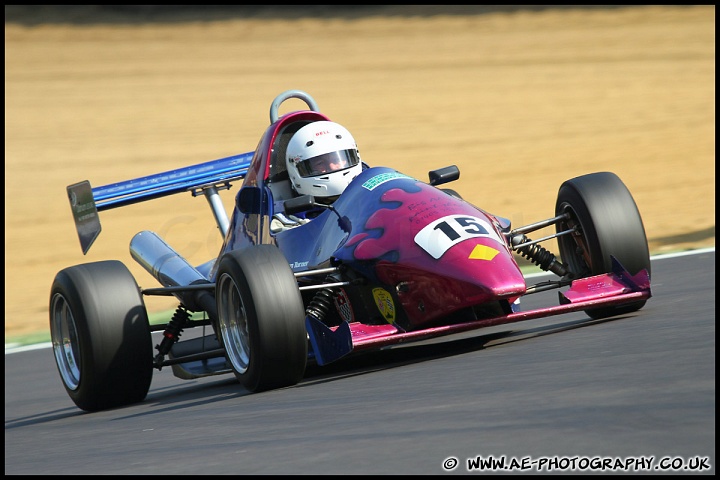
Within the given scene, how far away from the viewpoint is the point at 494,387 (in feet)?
17.7

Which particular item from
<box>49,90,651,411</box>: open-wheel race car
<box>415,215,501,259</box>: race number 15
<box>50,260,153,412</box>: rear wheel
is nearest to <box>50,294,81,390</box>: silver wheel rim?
<box>49,90,651,411</box>: open-wheel race car

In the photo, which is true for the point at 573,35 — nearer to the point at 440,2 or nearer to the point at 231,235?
the point at 440,2

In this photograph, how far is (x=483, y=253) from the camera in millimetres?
6418

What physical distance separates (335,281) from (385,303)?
32 cm

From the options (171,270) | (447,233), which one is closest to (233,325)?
(447,233)

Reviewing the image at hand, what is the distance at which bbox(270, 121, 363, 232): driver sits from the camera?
784 centimetres

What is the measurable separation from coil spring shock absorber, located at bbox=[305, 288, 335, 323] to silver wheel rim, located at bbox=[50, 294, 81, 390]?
1.51 m

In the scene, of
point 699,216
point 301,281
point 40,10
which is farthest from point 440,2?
point 301,281

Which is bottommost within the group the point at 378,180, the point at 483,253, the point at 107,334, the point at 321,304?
the point at 107,334

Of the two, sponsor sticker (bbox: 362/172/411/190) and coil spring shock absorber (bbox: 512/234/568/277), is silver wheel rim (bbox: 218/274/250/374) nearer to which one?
sponsor sticker (bbox: 362/172/411/190)

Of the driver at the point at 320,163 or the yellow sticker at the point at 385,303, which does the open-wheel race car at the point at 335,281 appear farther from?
the driver at the point at 320,163

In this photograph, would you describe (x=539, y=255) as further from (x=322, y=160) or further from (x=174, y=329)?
(x=174, y=329)

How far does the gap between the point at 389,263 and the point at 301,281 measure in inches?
31.7

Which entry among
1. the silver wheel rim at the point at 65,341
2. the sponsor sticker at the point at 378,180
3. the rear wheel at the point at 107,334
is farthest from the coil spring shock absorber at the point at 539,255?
the silver wheel rim at the point at 65,341
